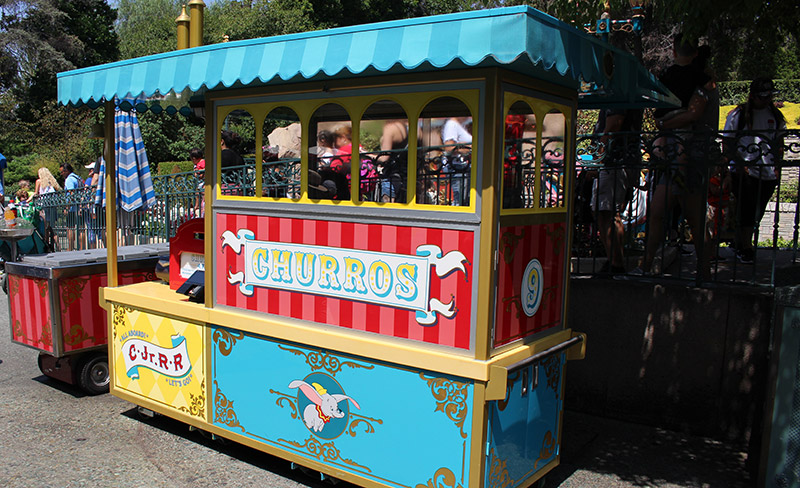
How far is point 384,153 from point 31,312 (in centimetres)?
361

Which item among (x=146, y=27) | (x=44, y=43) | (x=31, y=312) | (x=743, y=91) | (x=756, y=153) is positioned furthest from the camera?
(x=146, y=27)

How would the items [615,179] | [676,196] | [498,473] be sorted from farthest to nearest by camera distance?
[676,196] → [615,179] → [498,473]

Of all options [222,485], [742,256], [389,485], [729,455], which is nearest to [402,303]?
[389,485]

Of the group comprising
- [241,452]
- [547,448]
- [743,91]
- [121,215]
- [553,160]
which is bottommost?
[241,452]

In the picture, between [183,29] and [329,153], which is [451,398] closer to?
[329,153]

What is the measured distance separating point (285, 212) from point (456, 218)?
114 centimetres

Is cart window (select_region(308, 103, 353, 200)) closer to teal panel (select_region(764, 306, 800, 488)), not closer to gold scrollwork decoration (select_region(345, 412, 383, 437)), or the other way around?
gold scrollwork decoration (select_region(345, 412, 383, 437))

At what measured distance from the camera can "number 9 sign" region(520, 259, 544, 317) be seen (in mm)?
3293

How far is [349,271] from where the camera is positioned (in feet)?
11.0

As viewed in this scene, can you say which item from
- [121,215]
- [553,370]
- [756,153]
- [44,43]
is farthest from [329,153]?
[44,43]

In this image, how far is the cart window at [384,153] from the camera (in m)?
3.20

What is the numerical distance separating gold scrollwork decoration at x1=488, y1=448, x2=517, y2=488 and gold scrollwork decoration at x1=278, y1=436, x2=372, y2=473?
726 mm

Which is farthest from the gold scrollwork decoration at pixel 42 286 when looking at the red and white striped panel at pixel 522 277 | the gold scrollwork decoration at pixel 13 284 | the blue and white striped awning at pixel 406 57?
the red and white striped panel at pixel 522 277

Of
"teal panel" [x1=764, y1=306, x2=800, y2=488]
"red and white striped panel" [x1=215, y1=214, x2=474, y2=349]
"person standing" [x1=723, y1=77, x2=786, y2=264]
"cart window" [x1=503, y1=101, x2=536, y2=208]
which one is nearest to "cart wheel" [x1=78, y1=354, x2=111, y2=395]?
"red and white striped panel" [x1=215, y1=214, x2=474, y2=349]
